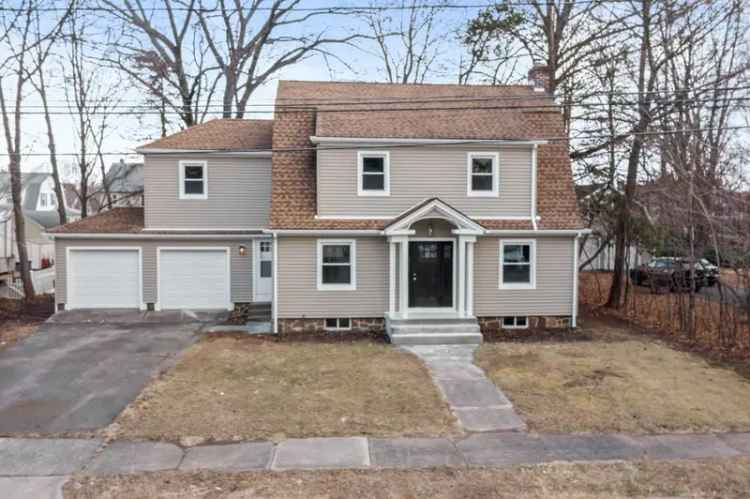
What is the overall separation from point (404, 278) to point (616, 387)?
19.6ft

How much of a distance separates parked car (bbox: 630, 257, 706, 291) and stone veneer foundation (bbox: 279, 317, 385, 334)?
27.9 ft

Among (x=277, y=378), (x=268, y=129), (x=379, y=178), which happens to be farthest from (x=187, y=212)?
(x=277, y=378)

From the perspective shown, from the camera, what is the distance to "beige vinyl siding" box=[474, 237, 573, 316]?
1420 cm

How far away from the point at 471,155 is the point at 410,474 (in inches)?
400

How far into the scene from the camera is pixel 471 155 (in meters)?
14.3

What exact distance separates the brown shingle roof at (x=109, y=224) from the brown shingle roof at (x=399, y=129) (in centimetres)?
563

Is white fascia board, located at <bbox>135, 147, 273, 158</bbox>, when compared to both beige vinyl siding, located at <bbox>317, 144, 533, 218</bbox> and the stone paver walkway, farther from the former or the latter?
the stone paver walkway

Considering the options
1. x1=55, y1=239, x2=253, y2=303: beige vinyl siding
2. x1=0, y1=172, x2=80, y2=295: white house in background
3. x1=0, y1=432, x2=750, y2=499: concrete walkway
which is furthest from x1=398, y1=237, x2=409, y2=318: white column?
x1=0, y1=172, x2=80, y2=295: white house in background

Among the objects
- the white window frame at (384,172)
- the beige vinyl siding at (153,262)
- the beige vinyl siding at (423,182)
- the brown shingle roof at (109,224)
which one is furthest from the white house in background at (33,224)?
the white window frame at (384,172)

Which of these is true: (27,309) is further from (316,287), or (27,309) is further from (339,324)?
(339,324)

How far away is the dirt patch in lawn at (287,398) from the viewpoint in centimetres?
732

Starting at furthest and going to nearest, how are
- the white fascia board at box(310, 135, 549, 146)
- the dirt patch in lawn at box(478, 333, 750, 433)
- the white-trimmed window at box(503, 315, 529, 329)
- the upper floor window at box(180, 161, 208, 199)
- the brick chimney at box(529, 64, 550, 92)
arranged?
the brick chimney at box(529, 64, 550, 92)
the upper floor window at box(180, 161, 208, 199)
the white-trimmed window at box(503, 315, 529, 329)
the white fascia board at box(310, 135, 549, 146)
the dirt patch in lawn at box(478, 333, 750, 433)

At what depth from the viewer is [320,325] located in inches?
550

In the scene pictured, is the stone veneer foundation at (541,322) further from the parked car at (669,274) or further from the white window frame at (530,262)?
the parked car at (669,274)
